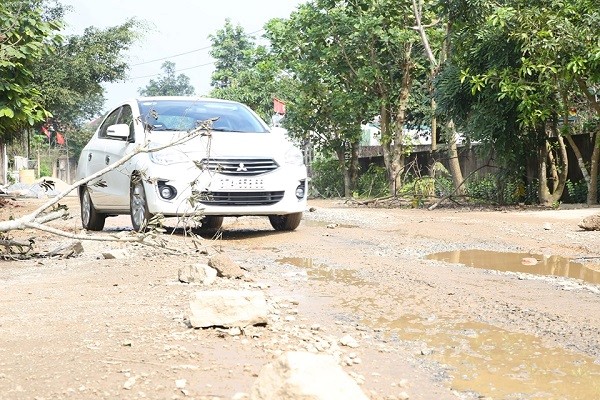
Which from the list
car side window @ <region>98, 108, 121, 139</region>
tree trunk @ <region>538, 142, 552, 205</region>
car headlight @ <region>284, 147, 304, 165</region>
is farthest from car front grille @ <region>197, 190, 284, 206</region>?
tree trunk @ <region>538, 142, 552, 205</region>

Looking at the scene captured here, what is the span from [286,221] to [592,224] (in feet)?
12.9

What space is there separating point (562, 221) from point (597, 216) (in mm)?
2025

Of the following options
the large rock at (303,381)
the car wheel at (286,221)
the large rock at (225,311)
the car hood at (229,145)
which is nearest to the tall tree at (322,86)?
the car wheel at (286,221)

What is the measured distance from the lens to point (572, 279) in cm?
722

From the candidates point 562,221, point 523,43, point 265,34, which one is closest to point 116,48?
point 265,34

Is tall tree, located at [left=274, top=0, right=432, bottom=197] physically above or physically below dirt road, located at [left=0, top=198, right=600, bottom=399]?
above

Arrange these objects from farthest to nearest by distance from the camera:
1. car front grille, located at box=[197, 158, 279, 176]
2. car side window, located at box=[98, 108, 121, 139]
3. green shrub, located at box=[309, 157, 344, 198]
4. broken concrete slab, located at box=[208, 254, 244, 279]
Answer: green shrub, located at box=[309, 157, 344, 198] → car side window, located at box=[98, 108, 121, 139] → car front grille, located at box=[197, 158, 279, 176] → broken concrete slab, located at box=[208, 254, 244, 279]

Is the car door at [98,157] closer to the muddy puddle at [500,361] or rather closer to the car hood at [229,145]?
the car hood at [229,145]

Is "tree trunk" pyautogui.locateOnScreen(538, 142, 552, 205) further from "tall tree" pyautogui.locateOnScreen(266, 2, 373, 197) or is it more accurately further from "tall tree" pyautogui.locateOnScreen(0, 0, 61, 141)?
"tall tree" pyautogui.locateOnScreen(0, 0, 61, 141)

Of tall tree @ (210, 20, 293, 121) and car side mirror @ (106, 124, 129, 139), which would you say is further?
tall tree @ (210, 20, 293, 121)

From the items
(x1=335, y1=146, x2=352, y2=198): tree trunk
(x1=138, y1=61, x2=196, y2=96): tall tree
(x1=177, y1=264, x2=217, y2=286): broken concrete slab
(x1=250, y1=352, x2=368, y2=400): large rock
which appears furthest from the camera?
(x1=138, y1=61, x2=196, y2=96): tall tree

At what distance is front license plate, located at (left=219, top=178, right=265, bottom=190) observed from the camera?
388 inches

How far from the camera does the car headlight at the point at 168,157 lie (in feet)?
32.2

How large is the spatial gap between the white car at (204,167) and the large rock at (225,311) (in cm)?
440
